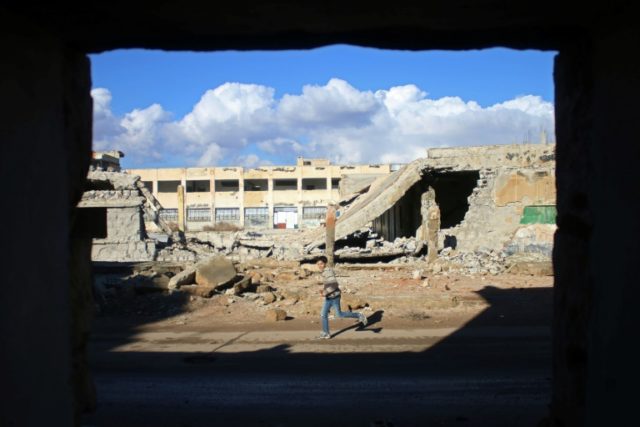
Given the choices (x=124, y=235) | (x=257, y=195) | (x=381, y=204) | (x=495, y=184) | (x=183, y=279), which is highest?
(x=257, y=195)

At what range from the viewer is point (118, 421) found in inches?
238

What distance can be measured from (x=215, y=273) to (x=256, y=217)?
44534mm

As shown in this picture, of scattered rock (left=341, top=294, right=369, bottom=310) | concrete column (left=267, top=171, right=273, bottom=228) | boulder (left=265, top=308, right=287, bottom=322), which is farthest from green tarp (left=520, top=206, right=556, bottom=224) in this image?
concrete column (left=267, top=171, right=273, bottom=228)

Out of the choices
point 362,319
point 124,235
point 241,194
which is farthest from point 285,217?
point 362,319

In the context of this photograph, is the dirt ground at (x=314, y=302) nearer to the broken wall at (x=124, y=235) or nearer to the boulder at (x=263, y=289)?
the boulder at (x=263, y=289)

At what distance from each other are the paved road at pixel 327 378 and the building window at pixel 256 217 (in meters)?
48.0

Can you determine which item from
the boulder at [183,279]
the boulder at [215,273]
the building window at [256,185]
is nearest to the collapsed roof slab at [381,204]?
the boulder at [215,273]

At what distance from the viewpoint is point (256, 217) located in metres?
59.9

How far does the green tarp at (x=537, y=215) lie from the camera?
20.2 m

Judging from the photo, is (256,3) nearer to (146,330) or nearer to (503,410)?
(503,410)

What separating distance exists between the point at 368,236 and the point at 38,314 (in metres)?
21.6

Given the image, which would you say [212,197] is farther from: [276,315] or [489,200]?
[276,315]

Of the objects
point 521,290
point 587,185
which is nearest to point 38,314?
point 587,185

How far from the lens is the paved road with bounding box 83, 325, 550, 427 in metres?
6.11
